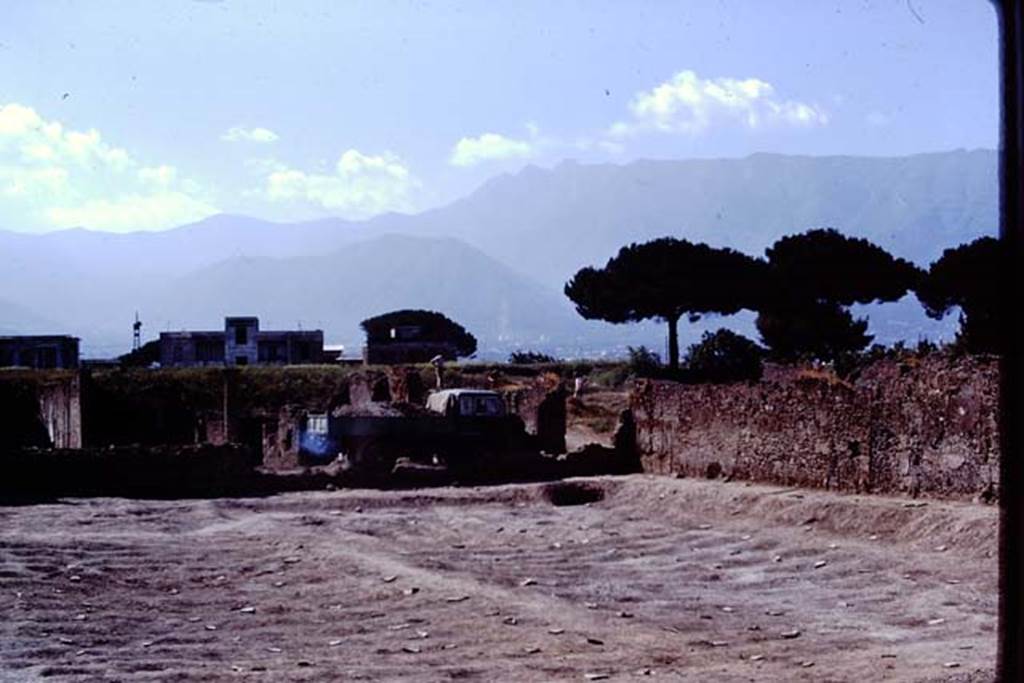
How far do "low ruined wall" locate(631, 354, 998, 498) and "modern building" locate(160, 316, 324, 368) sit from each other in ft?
184

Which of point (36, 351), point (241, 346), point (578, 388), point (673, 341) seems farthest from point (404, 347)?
point (578, 388)

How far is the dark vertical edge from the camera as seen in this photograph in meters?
4.32

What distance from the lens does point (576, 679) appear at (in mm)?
8984

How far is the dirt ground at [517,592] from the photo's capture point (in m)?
9.60

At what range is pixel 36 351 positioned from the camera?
74062 millimetres

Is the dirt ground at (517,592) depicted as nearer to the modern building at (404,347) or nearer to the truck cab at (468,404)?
the truck cab at (468,404)

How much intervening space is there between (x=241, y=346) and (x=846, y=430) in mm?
64332

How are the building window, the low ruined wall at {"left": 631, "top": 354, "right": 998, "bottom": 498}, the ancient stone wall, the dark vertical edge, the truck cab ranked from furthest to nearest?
the ancient stone wall
the building window
the truck cab
the low ruined wall at {"left": 631, "top": 354, "right": 998, "bottom": 498}
the dark vertical edge

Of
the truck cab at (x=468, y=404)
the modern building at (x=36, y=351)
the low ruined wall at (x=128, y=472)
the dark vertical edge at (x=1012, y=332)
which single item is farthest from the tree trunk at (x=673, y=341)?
the dark vertical edge at (x=1012, y=332)

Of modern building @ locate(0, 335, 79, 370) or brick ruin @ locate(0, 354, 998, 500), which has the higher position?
modern building @ locate(0, 335, 79, 370)

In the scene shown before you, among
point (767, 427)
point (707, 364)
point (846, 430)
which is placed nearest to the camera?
point (846, 430)

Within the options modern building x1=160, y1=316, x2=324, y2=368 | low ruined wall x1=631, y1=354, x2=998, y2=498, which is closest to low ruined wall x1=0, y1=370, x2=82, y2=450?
low ruined wall x1=631, y1=354, x2=998, y2=498

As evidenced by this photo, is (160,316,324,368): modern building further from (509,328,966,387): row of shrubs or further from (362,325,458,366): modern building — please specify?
(509,328,966,387): row of shrubs

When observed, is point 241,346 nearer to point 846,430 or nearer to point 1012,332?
point 846,430
